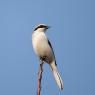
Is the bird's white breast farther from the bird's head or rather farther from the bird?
the bird's head

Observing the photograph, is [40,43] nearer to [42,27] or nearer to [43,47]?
[43,47]

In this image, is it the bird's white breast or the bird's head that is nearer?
the bird's white breast

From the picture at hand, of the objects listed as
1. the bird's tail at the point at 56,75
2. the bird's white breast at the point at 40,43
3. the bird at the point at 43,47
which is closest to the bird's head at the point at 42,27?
the bird at the point at 43,47

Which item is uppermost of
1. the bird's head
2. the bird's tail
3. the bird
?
the bird's head

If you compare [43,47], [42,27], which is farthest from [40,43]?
[42,27]

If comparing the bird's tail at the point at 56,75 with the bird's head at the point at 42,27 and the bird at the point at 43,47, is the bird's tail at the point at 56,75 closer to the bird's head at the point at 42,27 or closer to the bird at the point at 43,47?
the bird at the point at 43,47

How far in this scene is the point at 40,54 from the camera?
26.7 ft

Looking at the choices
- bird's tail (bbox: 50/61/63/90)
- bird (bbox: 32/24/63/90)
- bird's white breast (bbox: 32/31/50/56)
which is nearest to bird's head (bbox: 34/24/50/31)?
bird (bbox: 32/24/63/90)

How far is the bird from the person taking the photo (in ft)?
26.4

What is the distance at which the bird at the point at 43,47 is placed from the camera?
26.4 feet

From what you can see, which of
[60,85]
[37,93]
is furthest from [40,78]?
[60,85]

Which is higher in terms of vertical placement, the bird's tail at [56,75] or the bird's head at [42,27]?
the bird's head at [42,27]

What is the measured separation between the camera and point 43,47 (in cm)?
812

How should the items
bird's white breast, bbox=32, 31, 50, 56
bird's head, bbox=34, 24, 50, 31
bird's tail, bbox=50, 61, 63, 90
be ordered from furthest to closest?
bird's head, bbox=34, 24, 50, 31, bird's white breast, bbox=32, 31, 50, 56, bird's tail, bbox=50, 61, 63, 90
